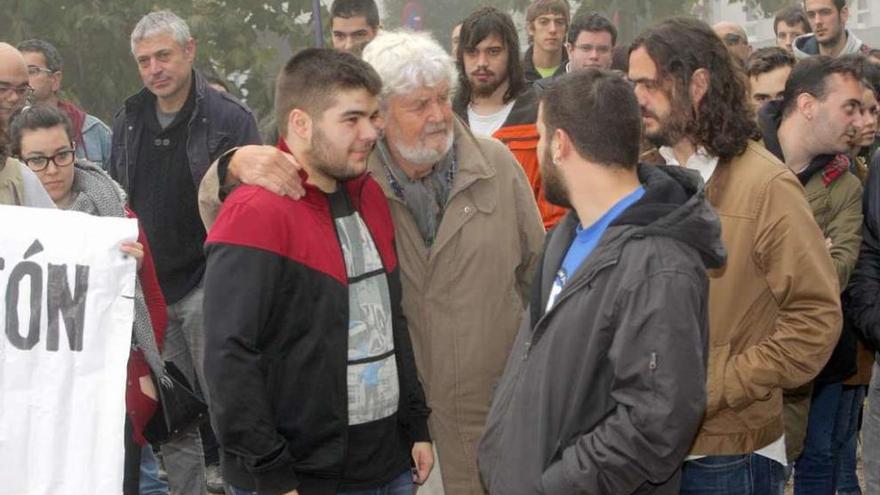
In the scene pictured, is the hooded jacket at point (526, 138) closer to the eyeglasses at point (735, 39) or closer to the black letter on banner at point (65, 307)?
the black letter on banner at point (65, 307)

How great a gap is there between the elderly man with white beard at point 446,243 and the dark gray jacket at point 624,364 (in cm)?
98

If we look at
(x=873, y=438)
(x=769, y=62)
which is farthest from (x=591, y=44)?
(x=873, y=438)

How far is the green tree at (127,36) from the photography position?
16.7 m

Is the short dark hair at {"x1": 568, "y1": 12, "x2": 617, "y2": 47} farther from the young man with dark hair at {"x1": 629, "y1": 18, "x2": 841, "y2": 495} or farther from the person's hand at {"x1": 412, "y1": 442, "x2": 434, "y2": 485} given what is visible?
the person's hand at {"x1": 412, "y1": 442, "x2": 434, "y2": 485}

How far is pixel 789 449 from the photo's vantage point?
4637 mm

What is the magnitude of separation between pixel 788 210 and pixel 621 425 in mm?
992

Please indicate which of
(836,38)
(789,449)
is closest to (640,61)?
(789,449)

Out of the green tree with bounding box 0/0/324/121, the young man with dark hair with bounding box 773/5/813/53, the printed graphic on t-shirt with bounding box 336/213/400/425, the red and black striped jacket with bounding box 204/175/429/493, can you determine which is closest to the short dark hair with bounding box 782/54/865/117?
the printed graphic on t-shirt with bounding box 336/213/400/425

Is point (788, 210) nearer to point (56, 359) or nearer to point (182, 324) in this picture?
point (56, 359)

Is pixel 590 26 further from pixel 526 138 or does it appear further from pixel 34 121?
pixel 34 121

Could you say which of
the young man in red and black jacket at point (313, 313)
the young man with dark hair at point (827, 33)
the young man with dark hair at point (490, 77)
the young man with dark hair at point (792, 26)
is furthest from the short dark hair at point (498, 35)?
the young man with dark hair at point (792, 26)

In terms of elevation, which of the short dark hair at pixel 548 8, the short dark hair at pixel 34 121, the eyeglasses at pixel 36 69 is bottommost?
the eyeglasses at pixel 36 69

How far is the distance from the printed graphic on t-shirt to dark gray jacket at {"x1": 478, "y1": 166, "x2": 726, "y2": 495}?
0.66 m

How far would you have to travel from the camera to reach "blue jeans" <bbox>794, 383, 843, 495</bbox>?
5.37 metres
